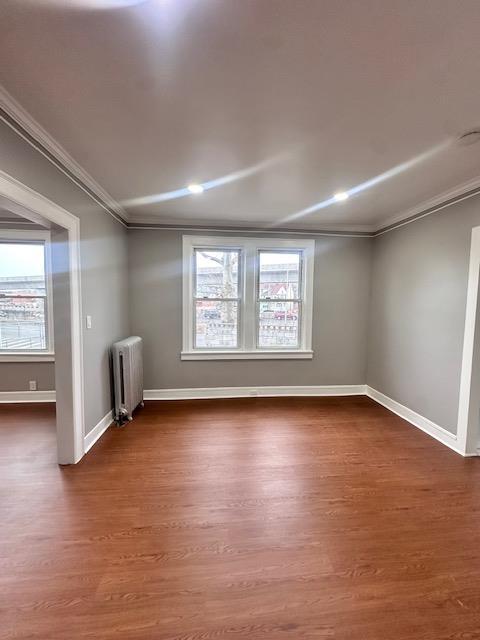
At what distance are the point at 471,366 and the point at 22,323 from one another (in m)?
5.17

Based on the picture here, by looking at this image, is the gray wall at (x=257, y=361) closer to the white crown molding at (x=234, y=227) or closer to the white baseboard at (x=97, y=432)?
the white crown molding at (x=234, y=227)

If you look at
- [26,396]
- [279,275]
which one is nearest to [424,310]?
[279,275]

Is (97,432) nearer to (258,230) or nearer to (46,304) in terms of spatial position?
A: (46,304)

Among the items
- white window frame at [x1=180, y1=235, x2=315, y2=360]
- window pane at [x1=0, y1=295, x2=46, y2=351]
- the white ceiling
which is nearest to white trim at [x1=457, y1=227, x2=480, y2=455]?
the white ceiling

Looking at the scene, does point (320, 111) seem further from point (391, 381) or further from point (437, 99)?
point (391, 381)

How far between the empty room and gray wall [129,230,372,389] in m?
0.03

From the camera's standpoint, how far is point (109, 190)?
2924 mm

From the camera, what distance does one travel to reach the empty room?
50.3 inches

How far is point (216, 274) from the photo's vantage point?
13.6ft

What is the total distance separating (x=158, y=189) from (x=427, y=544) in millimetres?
3433

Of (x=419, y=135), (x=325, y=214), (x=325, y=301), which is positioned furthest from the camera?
(x=325, y=301)

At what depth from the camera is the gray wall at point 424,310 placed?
9.22ft

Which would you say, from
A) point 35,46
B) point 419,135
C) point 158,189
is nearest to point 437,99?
point 419,135

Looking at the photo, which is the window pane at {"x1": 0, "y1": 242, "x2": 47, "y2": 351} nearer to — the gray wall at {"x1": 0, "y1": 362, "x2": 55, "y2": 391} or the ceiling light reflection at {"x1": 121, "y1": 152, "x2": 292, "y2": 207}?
the gray wall at {"x1": 0, "y1": 362, "x2": 55, "y2": 391}
